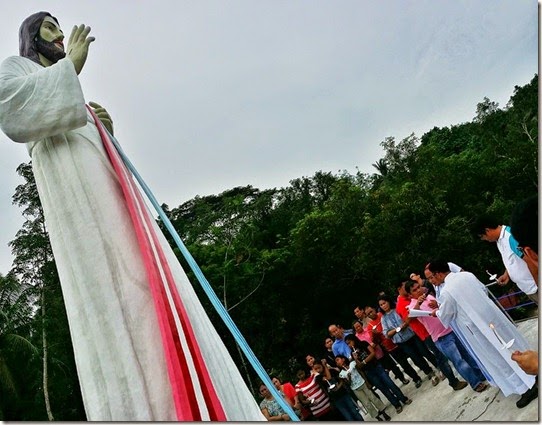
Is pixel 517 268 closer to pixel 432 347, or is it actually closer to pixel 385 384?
pixel 432 347

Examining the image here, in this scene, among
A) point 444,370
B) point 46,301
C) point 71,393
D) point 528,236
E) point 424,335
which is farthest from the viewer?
point 71,393

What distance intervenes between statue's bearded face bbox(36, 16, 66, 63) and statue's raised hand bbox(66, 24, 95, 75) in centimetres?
16

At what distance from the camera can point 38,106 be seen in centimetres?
178

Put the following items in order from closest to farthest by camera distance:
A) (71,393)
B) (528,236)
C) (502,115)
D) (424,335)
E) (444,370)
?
1. (528,236)
2. (444,370)
3. (424,335)
4. (71,393)
5. (502,115)

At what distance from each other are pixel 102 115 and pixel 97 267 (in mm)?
810

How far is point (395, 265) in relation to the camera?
1225 cm

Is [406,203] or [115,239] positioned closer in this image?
[115,239]

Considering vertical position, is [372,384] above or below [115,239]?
below

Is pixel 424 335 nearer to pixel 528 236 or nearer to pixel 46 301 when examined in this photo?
pixel 528 236

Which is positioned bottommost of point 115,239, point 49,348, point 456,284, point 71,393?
point 456,284

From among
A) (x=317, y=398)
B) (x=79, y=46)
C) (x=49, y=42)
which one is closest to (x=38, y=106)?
(x=79, y=46)

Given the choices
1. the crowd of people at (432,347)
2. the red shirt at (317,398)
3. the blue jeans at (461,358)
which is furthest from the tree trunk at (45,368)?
the blue jeans at (461,358)

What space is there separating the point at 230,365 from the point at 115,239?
1.84 ft

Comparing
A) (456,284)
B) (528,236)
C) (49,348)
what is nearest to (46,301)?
(49,348)
